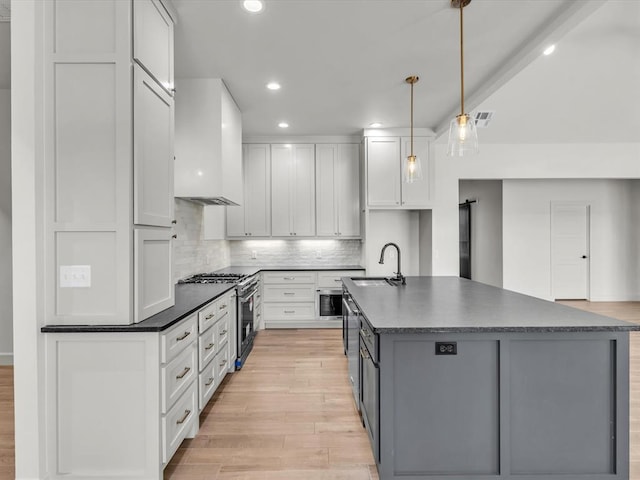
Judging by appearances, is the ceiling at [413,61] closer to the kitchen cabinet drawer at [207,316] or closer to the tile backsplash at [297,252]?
the tile backsplash at [297,252]

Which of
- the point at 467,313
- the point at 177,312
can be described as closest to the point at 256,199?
the point at 177,312

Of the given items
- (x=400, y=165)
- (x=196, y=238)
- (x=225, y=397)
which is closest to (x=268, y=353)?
(x=225, y=397)

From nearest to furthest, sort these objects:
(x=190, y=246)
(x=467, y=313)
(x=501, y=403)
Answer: (x=501, y=403), (x=467, y=313), (x=190, y=246)

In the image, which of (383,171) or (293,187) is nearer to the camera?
(383,171)

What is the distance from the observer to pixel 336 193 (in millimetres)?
5188

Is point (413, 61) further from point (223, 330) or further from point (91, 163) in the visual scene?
point (223, 330)

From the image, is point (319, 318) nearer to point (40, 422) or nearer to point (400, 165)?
point (400, 165)

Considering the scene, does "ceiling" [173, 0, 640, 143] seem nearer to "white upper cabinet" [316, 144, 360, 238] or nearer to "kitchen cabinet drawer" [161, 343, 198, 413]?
"white upper cabinet" [316, 144, 360, 238]

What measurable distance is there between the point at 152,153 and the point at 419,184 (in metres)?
3.76

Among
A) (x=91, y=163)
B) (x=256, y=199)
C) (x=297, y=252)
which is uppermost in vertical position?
(x=256, y=199)

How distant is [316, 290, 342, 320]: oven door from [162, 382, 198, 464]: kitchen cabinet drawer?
9.08 ft

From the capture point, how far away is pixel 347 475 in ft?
6.27

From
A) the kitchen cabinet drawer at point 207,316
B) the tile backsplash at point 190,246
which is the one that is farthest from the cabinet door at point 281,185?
the kitchen cabinet drawer at point 207,316

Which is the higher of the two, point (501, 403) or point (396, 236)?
point (396, 236)
